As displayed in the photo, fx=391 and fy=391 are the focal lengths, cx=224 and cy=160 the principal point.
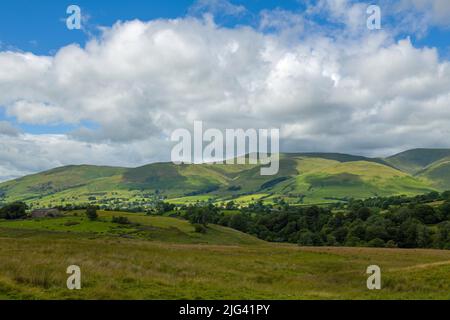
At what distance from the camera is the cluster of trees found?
131125mm

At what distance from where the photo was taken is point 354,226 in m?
145

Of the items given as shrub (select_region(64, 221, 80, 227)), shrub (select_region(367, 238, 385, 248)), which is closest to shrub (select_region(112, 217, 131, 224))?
shrub (select_region(64, 221, 80, 227))

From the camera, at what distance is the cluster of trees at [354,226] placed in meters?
131

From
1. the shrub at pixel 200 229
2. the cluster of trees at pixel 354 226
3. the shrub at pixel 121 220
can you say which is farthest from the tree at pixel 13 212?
the shrub at pixel 200 229

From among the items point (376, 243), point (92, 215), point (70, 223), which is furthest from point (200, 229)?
point (376, 243)

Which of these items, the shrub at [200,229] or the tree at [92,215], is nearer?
the shrub at [200,229]

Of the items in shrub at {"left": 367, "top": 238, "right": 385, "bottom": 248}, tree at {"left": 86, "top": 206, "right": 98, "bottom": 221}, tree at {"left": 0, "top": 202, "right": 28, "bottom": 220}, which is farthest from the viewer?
tree at {"left": 0, "top": 202, "right": 28, "bottom": 220}

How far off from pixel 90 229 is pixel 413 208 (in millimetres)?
123183

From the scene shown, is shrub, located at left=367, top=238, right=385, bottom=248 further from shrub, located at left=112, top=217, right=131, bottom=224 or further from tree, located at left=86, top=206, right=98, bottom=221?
tree, located at left=86, top=206, right=98, bottom=221

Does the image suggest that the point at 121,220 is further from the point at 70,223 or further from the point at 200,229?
the point at 200,229

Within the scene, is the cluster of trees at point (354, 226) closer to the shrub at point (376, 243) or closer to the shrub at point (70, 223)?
the shrub at point (376, 243)
